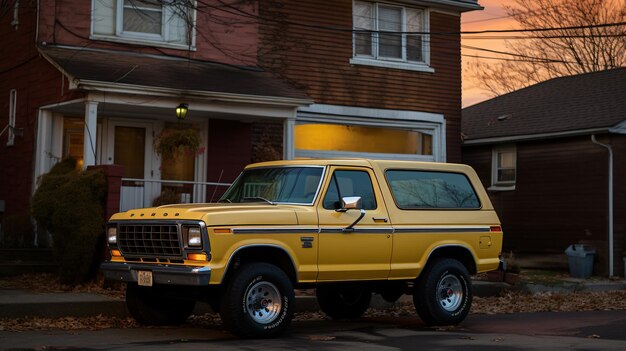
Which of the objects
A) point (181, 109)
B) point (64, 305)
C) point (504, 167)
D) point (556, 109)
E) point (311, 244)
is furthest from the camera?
point (504, 167)

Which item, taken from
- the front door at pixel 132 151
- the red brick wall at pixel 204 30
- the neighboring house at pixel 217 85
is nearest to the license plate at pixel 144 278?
the neighboring house at pixel 217 85

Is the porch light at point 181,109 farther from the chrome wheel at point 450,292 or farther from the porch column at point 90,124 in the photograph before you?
the chrome wheel at point 450,292

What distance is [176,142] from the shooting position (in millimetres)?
17062

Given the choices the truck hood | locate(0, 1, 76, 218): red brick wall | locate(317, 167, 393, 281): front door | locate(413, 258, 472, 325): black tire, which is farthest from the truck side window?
locate(0, 1, 76, 218): red brick wall

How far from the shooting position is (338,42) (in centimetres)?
2048

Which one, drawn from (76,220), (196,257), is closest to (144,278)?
(196,257)

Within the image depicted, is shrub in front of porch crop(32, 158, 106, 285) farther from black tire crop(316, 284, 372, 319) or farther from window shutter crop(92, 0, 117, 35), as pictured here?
window shutter crop(92, 0, 117, 35)

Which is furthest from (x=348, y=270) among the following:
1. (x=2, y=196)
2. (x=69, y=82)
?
(x=2, y=196)

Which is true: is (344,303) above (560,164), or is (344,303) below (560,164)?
below

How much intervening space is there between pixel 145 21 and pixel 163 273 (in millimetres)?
9223

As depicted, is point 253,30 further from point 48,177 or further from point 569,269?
point 569,269

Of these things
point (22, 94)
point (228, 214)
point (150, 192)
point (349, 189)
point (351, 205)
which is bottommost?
point (228, 214)

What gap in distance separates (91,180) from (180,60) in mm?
4826

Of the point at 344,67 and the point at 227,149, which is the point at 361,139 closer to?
the point at 344,67
